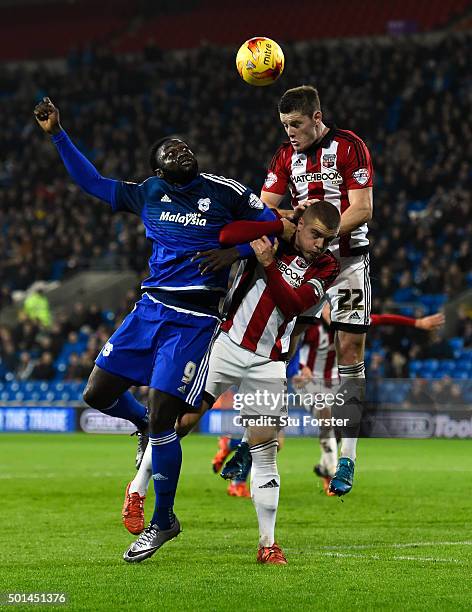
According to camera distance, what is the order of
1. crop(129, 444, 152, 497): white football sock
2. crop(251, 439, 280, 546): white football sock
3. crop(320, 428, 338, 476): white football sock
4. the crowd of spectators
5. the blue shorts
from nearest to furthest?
crop(251, 439, 280, 546): white football sock < the blue shorts < crop(129, 444, 152, 497): white football sock < crop(320, 428, 338, 476): white football sock < the crowd of spectators

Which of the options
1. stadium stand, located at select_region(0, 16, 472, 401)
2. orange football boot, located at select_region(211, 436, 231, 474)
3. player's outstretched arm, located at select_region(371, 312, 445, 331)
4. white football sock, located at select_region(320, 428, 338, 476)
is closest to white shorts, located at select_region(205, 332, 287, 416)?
player's outstretched arm, located at select_region(371, 312, 445, 331)

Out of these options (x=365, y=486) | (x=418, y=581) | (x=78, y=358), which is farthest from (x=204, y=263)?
(x=78, y=358)

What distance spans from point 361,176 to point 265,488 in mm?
2638

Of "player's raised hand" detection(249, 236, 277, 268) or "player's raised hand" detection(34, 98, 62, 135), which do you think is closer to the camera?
"player's raised hand" detection(249, 236, 277, 268)

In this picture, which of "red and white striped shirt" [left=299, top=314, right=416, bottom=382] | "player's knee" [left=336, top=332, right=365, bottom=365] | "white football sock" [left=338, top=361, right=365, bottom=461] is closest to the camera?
"white football sock" [left=338, top=361, right=365, bottom=461]

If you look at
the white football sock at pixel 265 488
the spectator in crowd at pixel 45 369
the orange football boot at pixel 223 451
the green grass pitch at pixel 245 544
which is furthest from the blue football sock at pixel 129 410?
the spectator in crowd at pixel 45 369

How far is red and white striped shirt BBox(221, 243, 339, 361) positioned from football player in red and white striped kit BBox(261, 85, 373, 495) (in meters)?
0.72

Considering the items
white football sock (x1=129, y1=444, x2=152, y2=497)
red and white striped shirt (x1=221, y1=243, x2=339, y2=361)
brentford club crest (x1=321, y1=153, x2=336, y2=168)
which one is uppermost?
brentford club crest (x1=321, y1=153, x2=336, y2=168)

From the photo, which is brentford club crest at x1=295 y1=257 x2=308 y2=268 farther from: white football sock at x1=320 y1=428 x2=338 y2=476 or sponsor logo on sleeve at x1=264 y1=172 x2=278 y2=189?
white football sock at x1=320 y1=428 x2=338 y2=476

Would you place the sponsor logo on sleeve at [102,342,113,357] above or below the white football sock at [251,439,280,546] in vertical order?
above

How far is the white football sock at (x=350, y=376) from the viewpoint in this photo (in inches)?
364

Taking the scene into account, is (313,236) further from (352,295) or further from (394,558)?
(394,558)

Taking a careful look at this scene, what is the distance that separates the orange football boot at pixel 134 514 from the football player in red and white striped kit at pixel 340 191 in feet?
5.05

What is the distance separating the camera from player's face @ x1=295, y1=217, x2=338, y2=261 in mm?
7793
